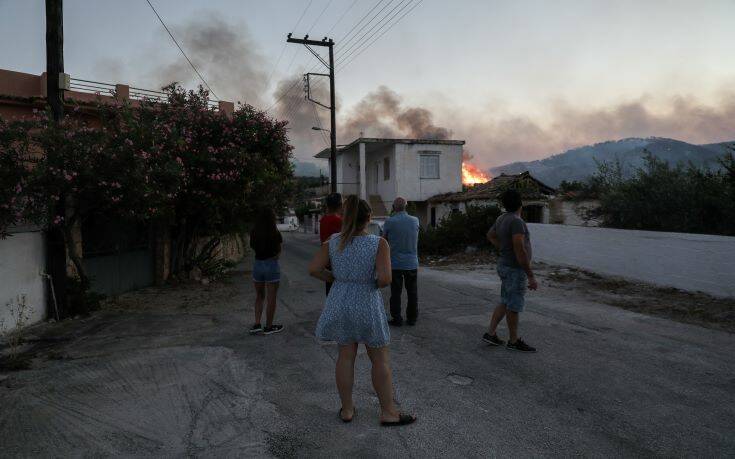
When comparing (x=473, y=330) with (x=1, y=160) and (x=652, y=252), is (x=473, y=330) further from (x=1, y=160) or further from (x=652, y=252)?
(x=1, y=160)

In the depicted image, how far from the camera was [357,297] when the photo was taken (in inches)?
135

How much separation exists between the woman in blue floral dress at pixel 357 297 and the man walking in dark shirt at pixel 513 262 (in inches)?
87.0

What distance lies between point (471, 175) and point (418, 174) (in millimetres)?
7468

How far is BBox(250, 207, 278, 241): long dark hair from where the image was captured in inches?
240

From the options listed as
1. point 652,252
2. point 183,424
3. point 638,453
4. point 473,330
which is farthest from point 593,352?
point 652,252

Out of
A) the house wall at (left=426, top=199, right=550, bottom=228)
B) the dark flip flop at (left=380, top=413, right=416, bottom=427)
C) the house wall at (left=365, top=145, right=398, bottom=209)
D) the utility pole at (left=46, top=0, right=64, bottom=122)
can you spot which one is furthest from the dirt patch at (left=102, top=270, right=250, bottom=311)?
the house wall at (left=365, top=145, right=398, bottom=209)

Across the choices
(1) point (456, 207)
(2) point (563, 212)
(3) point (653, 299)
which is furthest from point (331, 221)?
(1) point (456, 207)

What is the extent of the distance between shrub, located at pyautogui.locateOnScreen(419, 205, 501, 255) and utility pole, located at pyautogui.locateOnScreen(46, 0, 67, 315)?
12327 mm

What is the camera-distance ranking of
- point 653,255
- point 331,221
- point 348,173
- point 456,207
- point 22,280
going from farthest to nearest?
1. point 348,173
2. point 456,207
3. point 653,255
4. point 22,280
5. point 331,221

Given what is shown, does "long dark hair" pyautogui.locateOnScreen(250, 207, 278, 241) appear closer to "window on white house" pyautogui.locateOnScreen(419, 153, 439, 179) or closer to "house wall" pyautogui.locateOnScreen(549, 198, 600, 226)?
"house wall" pyautogui.locateOnScreen(549, 198, 600, 226)

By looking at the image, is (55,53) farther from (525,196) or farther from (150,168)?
(525,196)

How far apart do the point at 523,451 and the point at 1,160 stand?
6950 millimetres

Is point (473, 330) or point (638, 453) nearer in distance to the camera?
point (638, 453)

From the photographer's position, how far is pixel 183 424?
3635 millimetres
